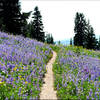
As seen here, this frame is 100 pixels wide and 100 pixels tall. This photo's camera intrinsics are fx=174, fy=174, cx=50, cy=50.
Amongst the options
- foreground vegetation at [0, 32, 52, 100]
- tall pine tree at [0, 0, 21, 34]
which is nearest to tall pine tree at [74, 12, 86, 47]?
tall pine tree at [0, 0, 21, 34]

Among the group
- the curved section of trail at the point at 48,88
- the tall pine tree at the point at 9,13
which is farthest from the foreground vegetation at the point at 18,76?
the tall pine tree at the point at 9,13

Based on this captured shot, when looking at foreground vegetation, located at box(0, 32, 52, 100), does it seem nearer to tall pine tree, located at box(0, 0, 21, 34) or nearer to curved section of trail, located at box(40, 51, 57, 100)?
curved section of trail, located at box(40, 51, 57, 100)

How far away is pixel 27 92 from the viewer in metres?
7.45

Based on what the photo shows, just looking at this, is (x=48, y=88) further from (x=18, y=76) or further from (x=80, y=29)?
(x=80, y=29)

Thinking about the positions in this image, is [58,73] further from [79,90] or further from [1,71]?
[1,71]

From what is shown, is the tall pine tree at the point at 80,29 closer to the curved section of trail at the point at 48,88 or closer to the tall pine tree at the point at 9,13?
the tall pine tree at the point at 9,13

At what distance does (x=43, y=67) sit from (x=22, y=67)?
168 centimetres

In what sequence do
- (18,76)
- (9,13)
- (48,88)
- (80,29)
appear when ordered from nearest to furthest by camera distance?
(18,76)
(48,88)
(9,13)
(80,29)

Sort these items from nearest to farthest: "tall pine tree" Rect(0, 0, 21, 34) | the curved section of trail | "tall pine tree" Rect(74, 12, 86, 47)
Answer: the curved section of trail → "tall pine tree" Rect(0, 0, 21, 34) → "tall pine tree" Rect(74, 12, 86, 47)

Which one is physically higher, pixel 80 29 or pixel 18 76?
pixel 80 29

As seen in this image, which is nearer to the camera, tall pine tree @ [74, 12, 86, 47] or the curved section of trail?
the curved section of trail

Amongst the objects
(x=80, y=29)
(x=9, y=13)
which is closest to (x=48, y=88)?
(x=9, y=13)

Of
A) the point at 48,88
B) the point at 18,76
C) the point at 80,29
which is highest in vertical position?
the point at 80,29

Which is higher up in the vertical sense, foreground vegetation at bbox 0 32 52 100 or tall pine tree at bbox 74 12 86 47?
tall pine tree at bbox 74 12 86 47
